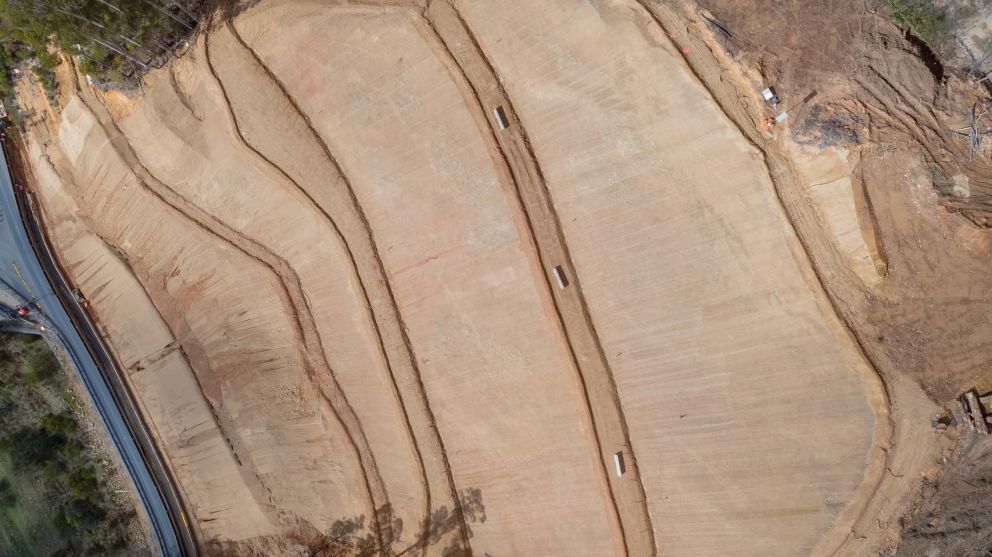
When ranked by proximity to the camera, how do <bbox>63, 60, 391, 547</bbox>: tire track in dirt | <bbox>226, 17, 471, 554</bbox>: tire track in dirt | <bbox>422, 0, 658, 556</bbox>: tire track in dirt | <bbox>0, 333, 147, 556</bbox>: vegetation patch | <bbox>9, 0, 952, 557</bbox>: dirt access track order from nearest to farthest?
1. <bbox>9, 0, 952, 557</bbox>: dirt access track
2. <bbox>422, 0, 658, 556</bbox>: tire track in dirt
3. <bbox>226, 17, 471, 554</bbox>: tire track in dirt
4. <bbox>63, 60, 391, 547</bbox>: tire track in dirt
5. <bbox>0, 333, 147, 556</bbox>: vegetation patch

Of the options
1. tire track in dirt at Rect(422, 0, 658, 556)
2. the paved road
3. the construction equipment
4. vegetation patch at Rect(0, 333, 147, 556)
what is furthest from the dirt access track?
vegetation patch at Rect(0, 333, 147, 556)

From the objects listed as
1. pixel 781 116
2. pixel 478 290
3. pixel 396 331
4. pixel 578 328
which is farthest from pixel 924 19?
pixel 396 331

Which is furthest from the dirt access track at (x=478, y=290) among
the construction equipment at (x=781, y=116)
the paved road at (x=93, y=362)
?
the paved road at (x=93, y=362)

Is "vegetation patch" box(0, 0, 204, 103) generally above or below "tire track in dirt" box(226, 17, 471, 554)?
above

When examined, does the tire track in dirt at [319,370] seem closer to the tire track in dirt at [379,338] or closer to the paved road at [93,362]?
the tire track in dirt at [379,338]

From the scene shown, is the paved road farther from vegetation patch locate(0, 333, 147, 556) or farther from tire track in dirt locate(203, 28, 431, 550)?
tire track in dirt locate(203, 28, 431, 550)

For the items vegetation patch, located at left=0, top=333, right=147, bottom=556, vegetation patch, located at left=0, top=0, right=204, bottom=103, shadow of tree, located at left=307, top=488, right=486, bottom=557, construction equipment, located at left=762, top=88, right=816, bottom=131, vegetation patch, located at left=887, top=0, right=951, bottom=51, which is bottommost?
shadow of tree, located at left=307, top=488, right=486, bottom=557

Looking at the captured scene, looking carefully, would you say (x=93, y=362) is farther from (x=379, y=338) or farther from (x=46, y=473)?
(x=379, y=338)
